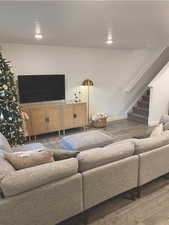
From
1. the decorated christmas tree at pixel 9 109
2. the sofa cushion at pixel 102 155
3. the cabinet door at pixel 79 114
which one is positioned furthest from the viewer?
the cabinet door at pixel 79 114

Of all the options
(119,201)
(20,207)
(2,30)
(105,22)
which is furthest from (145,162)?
(2,30)

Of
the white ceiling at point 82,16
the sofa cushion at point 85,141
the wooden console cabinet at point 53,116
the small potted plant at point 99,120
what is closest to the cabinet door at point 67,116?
the wooden console cabinet at point 53,116

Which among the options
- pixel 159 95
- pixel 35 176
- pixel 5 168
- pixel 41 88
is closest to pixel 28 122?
pixel 41 88

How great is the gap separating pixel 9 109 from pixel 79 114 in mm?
2066

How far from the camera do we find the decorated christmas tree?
11.3ft

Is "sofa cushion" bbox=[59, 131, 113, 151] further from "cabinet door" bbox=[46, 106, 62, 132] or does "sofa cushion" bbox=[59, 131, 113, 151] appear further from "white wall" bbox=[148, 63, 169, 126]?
"white wall" bbox=[148, 63, 169, 126]

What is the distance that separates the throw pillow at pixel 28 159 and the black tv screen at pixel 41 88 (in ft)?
9.61

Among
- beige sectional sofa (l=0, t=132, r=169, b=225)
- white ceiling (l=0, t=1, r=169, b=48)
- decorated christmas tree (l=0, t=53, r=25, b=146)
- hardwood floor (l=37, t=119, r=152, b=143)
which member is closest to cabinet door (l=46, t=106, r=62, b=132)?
hardwood floor (l=37, t=119, r=152, b=143)

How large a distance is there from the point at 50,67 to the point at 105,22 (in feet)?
8.51

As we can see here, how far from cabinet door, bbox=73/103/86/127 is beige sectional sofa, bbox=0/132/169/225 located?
2894 millimetres

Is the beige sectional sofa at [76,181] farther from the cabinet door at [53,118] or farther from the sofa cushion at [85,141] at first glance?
the cabinet door at [53,118]

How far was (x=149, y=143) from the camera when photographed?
2311 millimetres

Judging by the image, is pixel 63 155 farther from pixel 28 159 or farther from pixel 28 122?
pixel 28 122

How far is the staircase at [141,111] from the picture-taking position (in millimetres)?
6076
